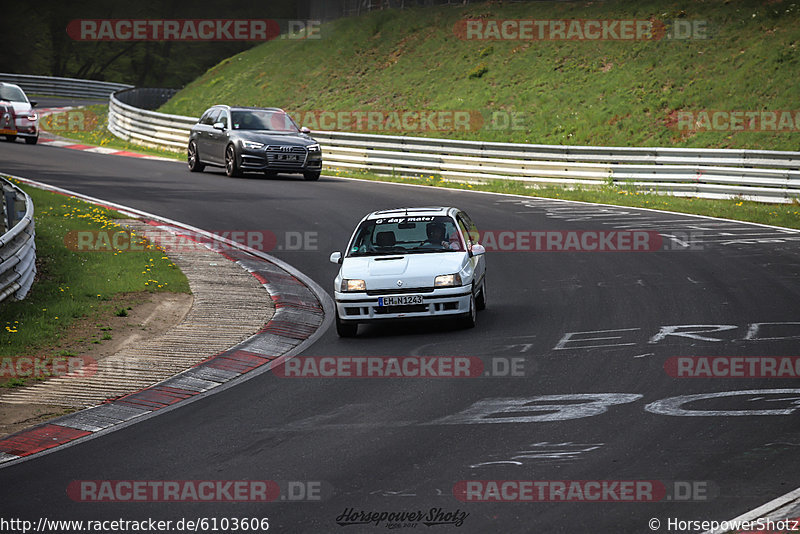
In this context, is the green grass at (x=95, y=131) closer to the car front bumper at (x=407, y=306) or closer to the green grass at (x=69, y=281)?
the green grass at (x=69, y=281)

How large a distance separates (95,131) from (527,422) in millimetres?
35453

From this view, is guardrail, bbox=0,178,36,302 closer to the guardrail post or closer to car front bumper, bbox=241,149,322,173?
the guardrail post

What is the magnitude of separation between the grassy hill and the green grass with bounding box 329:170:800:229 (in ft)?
12.9

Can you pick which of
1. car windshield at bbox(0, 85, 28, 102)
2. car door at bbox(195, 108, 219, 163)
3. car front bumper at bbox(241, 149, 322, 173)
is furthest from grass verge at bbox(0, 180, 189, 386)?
car windshield at bbox(0, 85, 28, 102)

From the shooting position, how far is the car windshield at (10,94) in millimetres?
34312

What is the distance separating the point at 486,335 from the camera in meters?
12.3

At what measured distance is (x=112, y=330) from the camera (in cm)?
1263

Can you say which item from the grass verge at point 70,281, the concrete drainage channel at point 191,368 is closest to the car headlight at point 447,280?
the concrete drainage channel at point 191,368

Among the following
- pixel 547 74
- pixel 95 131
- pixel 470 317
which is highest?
pixel 547 74

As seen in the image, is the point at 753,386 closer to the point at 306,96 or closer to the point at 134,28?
the point at 306,96

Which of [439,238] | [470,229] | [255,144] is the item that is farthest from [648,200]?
[439,238]

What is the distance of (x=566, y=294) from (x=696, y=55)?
832 inches

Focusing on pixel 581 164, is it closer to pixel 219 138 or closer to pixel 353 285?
pixel 219 138

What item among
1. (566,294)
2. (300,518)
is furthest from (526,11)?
(300,518)
